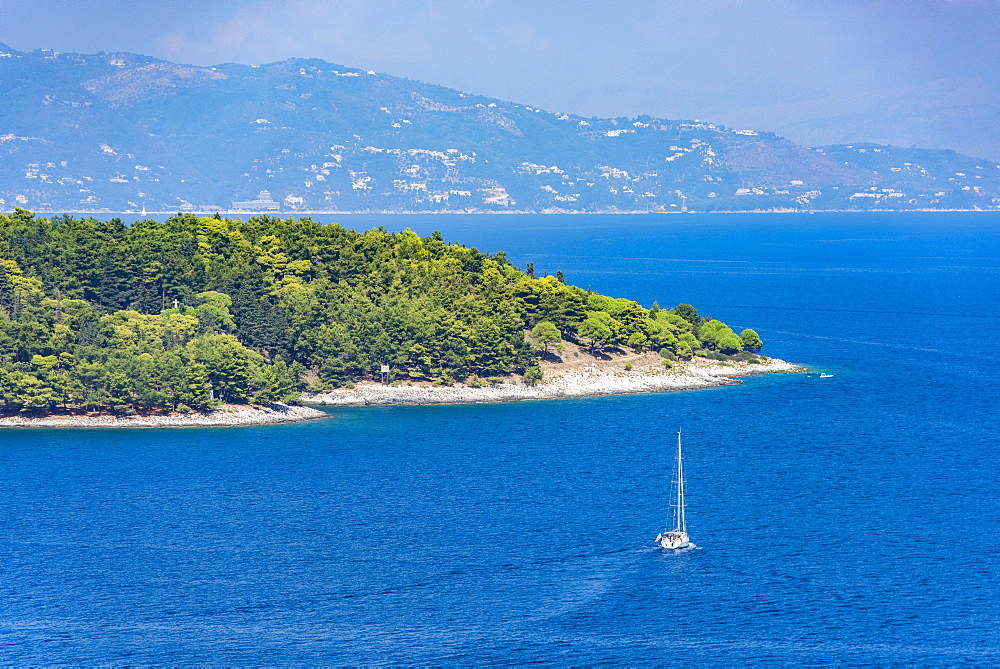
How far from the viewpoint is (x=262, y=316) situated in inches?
4119

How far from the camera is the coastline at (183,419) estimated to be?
88.9 m

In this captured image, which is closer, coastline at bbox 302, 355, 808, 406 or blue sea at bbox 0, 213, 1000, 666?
blue sea at bbox 0, 213, 1000, 666

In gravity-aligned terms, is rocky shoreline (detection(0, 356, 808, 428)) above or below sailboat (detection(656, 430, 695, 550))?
above

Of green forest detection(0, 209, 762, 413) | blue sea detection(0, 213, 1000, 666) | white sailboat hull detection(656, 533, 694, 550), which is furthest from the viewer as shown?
green forest detection(0, 209, 762, 413)

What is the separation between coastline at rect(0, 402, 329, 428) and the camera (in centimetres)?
8888

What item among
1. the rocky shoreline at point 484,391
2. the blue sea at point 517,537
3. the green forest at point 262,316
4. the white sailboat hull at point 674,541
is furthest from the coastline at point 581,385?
the white sailboat hull at point 674,541

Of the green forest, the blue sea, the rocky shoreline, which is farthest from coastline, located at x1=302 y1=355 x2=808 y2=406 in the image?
the blue sea

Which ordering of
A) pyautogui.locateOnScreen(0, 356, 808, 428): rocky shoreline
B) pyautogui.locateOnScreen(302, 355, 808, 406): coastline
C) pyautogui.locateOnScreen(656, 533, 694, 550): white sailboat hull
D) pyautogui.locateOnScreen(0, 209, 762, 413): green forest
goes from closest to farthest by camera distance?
pyautogui.locateOnScreen(656, 533, 694, 550): white sailboat hull
pyautogui.locateOnScreen(0, 356, 808, 428): rocky shoreline
pyautogui.locateOnScreen(0, 209, 762, 413): green forest
pyautogui.locateOnScreen(302, 355, 808, 406): coastline

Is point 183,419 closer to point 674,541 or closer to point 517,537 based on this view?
point 517,537

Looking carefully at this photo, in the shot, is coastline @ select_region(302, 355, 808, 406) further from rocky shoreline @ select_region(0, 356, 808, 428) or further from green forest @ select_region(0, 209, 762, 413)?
green forest @ select_region(0, 209, 762, 413)

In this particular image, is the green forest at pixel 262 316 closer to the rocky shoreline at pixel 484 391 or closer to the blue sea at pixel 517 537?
the rocky shoreline at pixel 484 391

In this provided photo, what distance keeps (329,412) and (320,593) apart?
42110 millimetres

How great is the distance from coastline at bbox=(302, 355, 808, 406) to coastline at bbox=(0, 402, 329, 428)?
655 centimetres

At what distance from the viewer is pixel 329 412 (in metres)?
95.4
